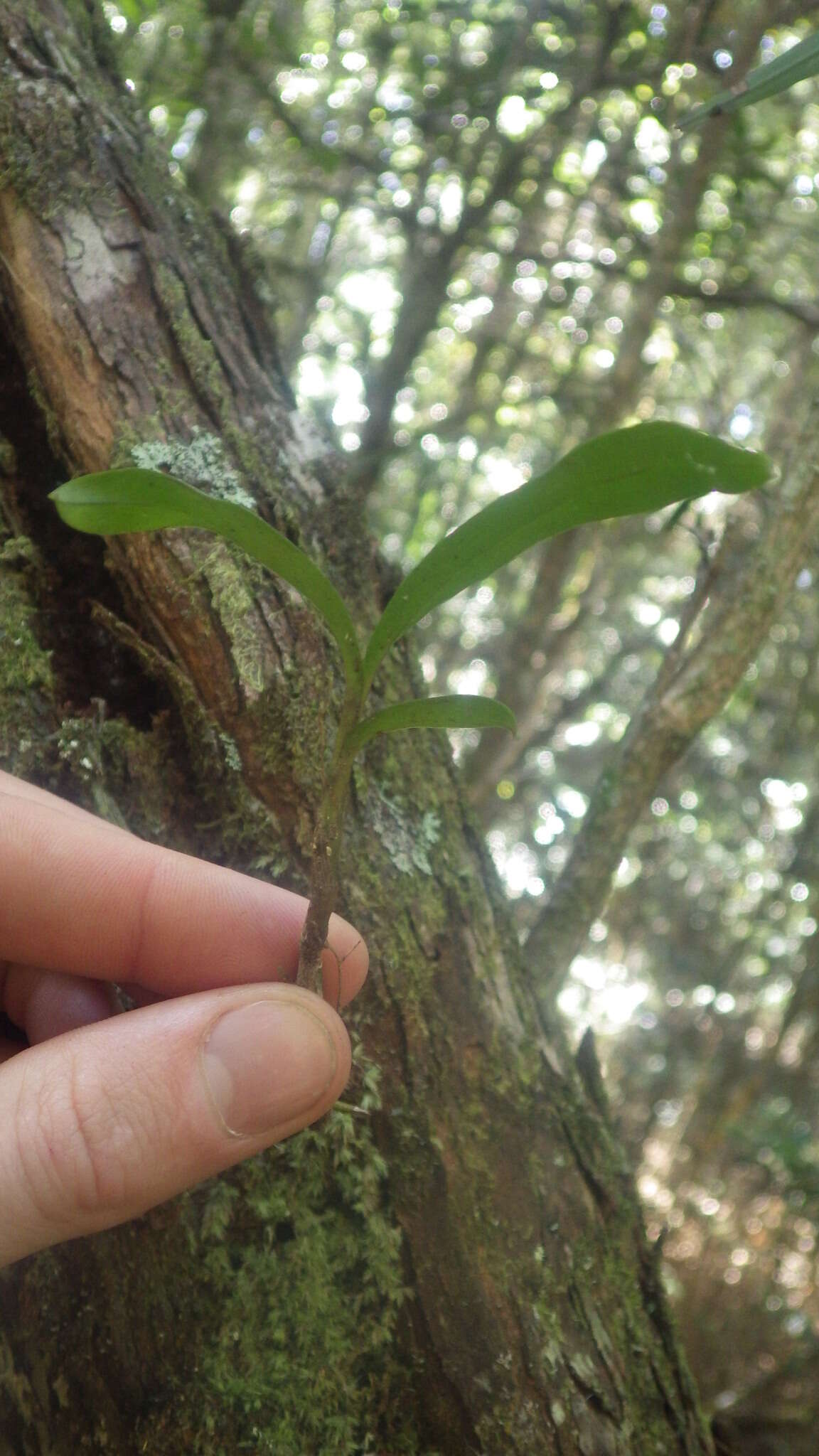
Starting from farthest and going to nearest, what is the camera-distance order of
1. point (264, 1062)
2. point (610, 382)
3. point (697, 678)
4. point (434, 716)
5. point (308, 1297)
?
point (610, 382), point (697, 678), point (308, 1297), point (264, 1062), point (434, 716)

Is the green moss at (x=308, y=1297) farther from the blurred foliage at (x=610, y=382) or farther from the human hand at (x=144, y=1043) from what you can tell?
the blurred foliage at (x=610, y=382)

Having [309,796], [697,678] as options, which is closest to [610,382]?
[697,678]

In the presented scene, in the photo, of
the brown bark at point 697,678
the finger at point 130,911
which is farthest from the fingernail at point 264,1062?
the brown bark at point 697,678

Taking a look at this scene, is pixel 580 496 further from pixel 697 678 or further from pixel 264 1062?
pixel 697 678

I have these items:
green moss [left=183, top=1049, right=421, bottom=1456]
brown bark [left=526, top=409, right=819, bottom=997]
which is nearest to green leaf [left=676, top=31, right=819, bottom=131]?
brown bark [left=526, top=409, right=819, bottom=997]

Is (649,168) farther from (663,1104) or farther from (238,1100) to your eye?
(663,1104)

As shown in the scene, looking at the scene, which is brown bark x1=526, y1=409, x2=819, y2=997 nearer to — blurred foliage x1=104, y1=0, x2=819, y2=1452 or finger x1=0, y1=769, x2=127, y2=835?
blurred foliage x1=104, y1=0, x2=819, y2=1452

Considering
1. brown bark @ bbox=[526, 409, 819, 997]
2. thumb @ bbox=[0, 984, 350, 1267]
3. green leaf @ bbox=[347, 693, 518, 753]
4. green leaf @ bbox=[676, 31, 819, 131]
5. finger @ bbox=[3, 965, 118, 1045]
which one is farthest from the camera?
brown bark @ bbox=[526, 409, 819, 997]
